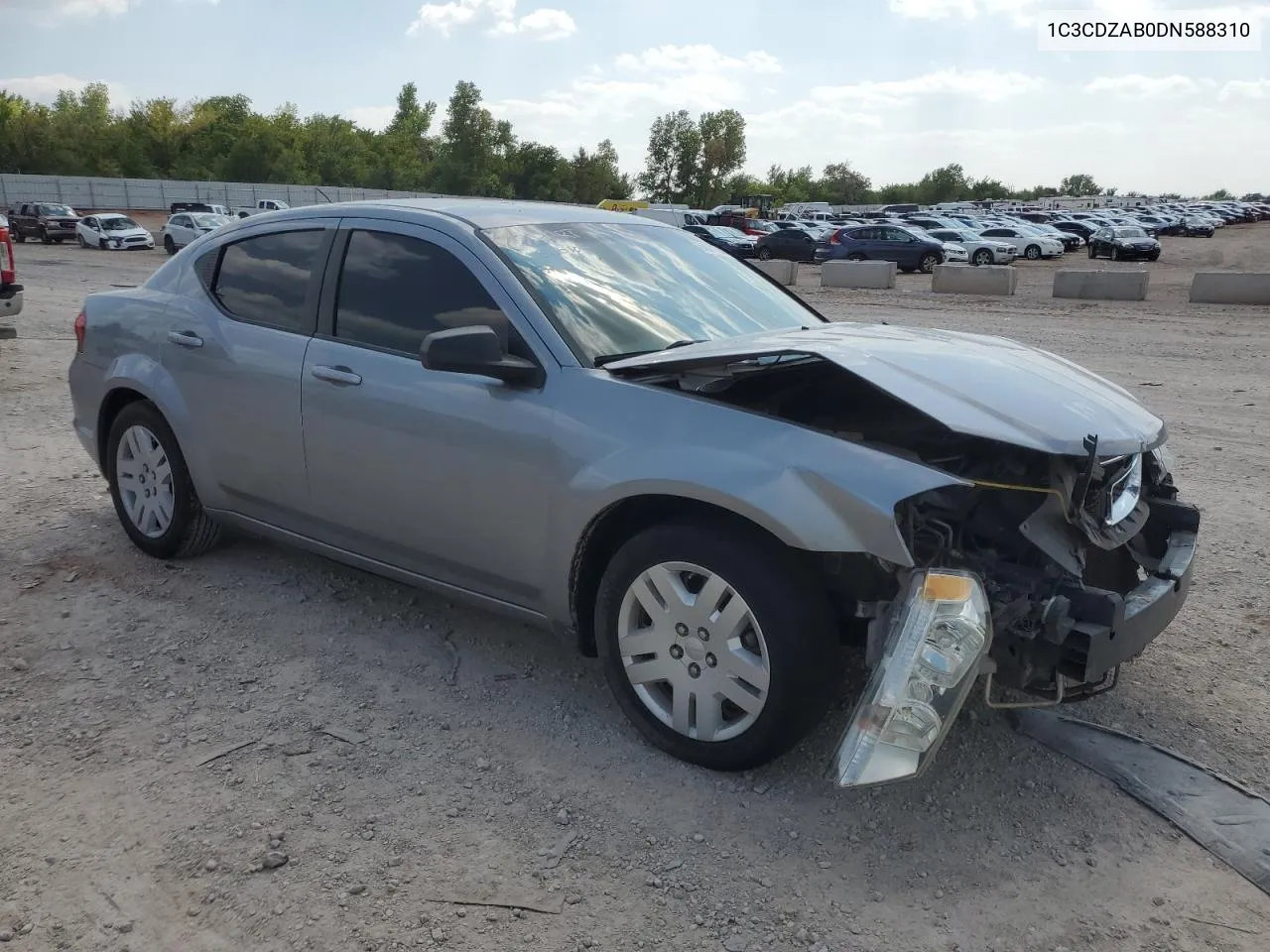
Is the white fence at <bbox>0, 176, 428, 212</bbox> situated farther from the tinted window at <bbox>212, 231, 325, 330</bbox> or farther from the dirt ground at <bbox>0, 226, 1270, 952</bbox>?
the dirt ground at <bbox>0, 226, 1270, 952</bbox>

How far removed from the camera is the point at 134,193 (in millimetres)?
66250

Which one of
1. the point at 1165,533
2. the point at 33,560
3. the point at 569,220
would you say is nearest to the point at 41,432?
the point at 33,560

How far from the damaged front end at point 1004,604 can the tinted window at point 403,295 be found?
1.60 metres

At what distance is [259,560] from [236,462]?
78cm

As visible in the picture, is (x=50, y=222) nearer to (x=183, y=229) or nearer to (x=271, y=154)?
(x=183, y=229)

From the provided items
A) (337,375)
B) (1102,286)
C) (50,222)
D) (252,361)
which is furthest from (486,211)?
(50,222)

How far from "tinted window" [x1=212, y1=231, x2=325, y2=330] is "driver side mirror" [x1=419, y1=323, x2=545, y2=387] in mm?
1135

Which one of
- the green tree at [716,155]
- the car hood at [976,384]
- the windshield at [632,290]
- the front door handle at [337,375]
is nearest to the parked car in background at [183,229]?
the front door handle at [337,375]

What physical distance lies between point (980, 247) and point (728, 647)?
3531 centimetres

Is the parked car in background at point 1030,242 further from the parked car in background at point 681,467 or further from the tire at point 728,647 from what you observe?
the tire at point 728,647

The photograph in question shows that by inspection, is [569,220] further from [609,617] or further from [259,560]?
[259,560]

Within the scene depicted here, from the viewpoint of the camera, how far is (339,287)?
410 cm

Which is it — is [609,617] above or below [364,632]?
above

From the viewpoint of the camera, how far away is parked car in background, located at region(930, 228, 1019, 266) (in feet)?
Result: 116
